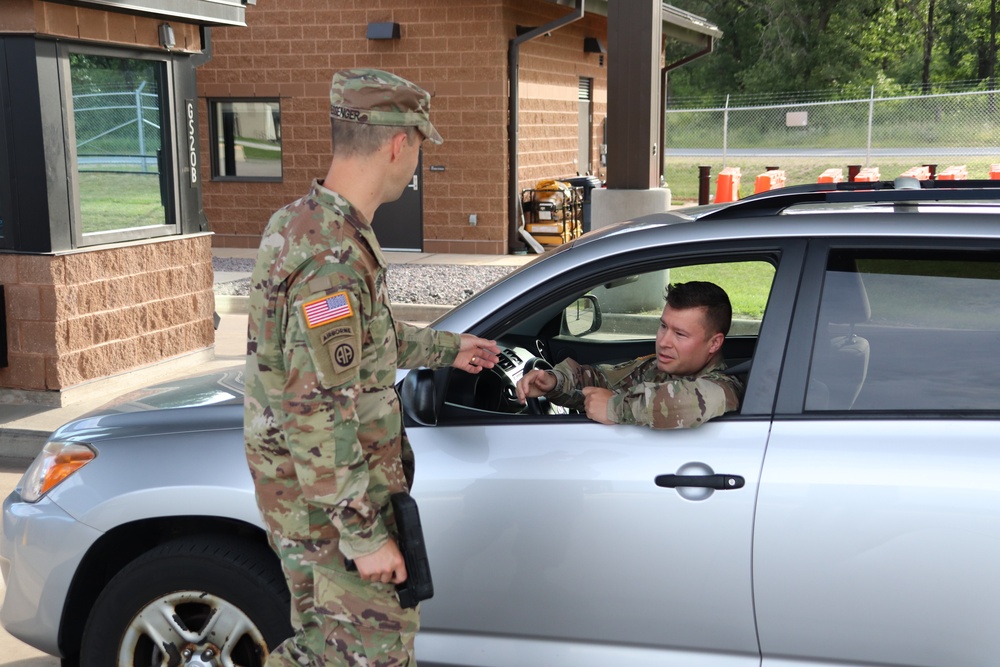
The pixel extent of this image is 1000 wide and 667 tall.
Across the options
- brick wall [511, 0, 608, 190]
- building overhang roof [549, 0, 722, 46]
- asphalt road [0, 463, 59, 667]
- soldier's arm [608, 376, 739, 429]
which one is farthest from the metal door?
soldier's arm [608, 376, 739, 429]

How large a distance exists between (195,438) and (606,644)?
51.9 inches

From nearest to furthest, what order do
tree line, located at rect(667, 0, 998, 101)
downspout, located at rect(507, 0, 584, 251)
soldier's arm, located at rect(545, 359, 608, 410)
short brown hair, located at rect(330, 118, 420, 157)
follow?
short brown hair, located at rect(330, 118, 420, 157) → soldier's arm, located at rect(545, 359, 608, 410) → downspout, located at rect(507, 0, 584, 251) → tree line, located at rect(667, 0, 998, 101)

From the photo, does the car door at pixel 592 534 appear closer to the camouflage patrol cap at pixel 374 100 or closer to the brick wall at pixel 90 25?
the camouflage patrol cap at pixel 374 100

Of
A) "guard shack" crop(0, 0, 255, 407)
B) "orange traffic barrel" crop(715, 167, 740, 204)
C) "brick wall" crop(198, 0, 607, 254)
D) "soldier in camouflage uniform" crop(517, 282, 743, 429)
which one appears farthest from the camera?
"orange traffic barrel" crop(715, 167, 740, 204)

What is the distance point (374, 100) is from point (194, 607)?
1638 millimetres

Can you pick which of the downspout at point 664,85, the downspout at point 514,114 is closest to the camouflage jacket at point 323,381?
the downspout at point 514,114

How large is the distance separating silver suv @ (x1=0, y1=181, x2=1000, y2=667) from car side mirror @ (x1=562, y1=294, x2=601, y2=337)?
893mm

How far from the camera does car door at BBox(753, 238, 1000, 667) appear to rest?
260 centimetres

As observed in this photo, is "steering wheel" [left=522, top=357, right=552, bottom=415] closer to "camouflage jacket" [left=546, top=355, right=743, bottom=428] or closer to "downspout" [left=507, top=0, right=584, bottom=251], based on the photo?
"camouflage jacket" [left=546, top=355, right=743, bottom=428]

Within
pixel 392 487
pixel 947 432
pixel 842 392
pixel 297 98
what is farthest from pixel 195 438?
pixel 297 98

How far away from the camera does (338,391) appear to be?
7.64ft

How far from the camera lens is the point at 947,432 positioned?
2.67 meters

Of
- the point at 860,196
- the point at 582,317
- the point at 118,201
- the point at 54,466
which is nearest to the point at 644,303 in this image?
the point at 582,317

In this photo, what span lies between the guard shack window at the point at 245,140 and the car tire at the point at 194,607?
1439 centimetres
